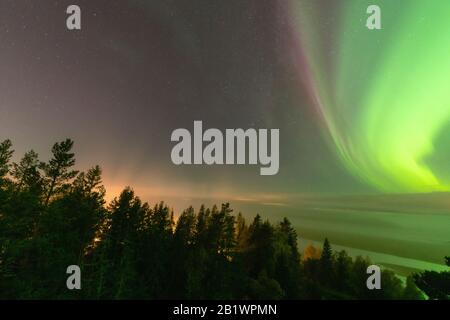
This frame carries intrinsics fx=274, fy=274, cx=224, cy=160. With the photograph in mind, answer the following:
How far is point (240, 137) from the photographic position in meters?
19.2

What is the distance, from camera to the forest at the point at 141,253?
2111 centimetres

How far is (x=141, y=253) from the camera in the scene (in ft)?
113

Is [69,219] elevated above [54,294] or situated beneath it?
elevated above

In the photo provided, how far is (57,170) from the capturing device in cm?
2328

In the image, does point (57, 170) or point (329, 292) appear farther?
point (329, 292)

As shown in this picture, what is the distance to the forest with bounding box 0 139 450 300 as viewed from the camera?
21109 millimetres

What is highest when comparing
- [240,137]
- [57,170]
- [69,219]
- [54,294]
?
[240,137]
